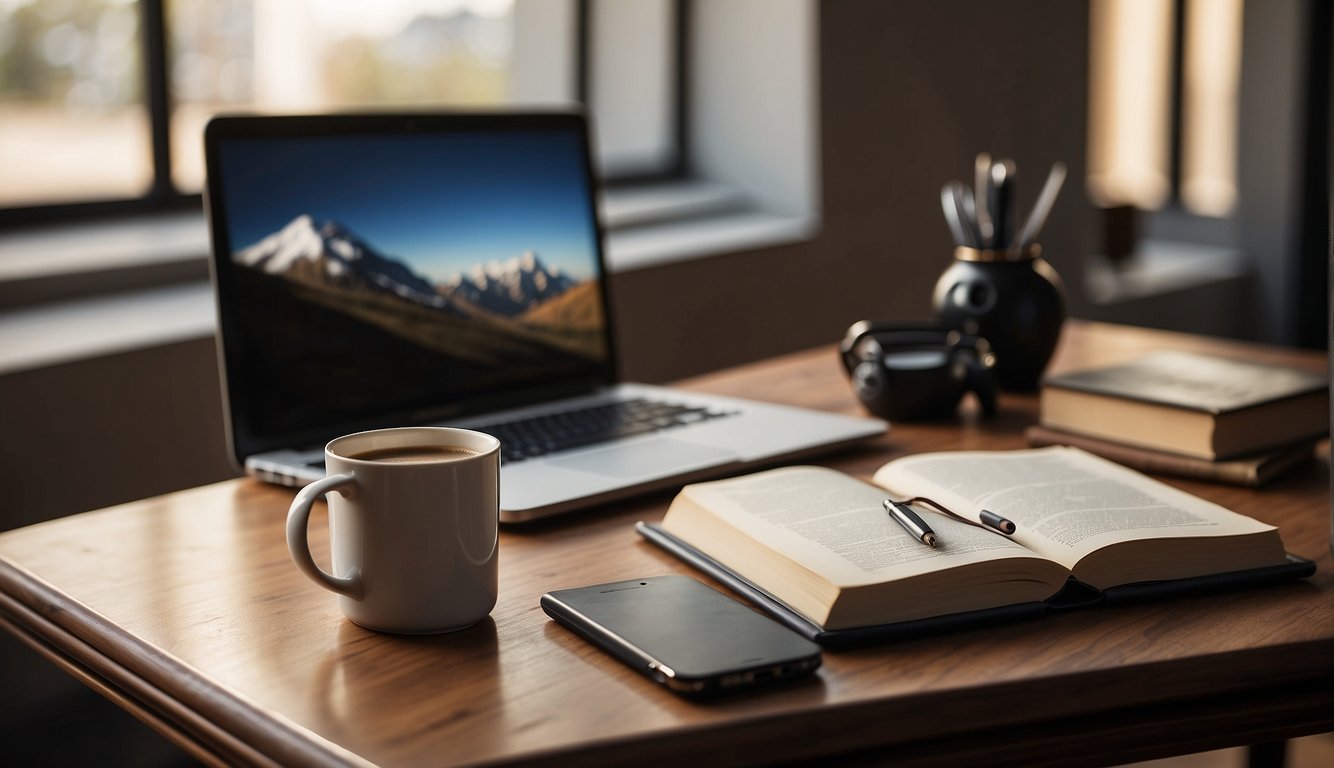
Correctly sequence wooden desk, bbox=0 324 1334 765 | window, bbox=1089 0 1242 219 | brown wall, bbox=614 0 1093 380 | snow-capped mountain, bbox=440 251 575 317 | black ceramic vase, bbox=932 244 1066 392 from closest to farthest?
wooden desk, bbox=0 324 1334 765
snow-capped mountain, bbox=440 251 575 317
black ceramic vase, bbox=932 244 1066 392
brown wall, bbox=614 0 1093 380
window, bbox=1089 0 1242 219

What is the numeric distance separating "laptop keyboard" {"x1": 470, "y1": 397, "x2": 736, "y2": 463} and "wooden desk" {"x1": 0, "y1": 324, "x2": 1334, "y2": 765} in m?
0.19

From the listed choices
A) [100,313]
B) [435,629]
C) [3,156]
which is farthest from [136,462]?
[435,629]

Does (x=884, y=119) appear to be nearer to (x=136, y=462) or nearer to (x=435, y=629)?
(x=136, y=462)

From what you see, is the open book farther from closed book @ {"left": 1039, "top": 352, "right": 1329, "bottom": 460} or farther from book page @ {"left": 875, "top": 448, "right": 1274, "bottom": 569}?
closed book @ {"left": 1039, "top": 352, "right": 1329, "bottom": 460}

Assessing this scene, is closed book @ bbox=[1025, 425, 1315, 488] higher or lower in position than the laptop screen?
lower

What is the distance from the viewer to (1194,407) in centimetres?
96

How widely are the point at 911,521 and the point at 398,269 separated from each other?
52cm

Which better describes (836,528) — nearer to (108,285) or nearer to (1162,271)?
(108,285)

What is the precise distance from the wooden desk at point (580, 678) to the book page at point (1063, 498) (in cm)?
5

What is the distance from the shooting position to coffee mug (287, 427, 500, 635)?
641 millimetres

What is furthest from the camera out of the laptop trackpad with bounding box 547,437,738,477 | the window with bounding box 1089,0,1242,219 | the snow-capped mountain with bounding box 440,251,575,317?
the window with bounding box 1089,0,1242,219

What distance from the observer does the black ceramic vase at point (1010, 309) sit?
1.25m

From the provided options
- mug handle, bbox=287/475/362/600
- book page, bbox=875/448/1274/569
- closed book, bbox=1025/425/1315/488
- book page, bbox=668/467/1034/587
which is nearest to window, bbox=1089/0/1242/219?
closed book, bbox=1025/425/1315/488

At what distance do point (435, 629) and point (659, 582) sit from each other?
0.13 meters
